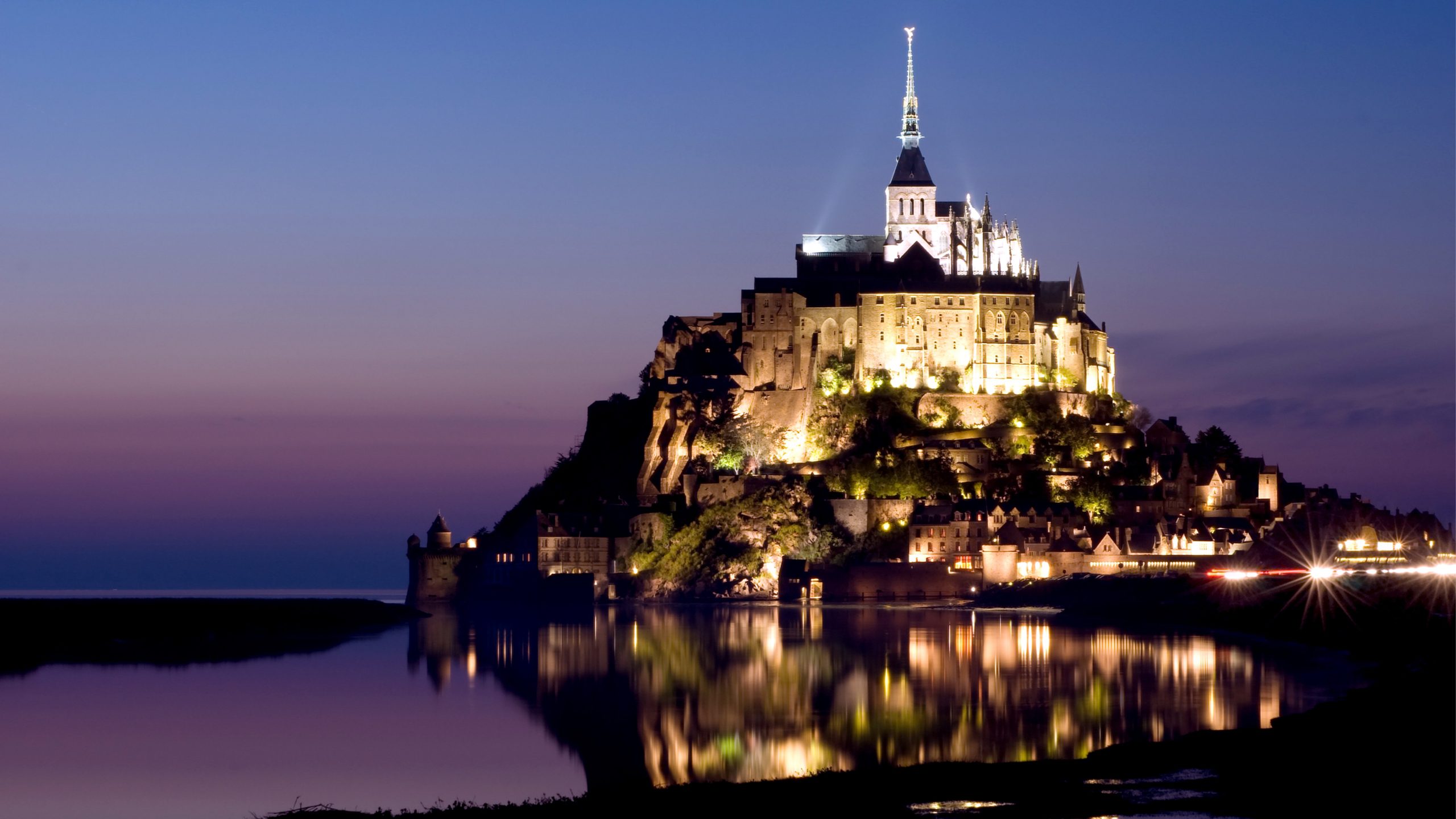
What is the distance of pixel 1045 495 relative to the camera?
105000 mm

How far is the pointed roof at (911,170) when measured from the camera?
424 ft

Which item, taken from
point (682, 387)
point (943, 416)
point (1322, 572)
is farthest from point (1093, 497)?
point (682, 387)

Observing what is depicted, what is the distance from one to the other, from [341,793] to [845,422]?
8081 centimetres

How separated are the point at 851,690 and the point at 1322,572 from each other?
45479mm

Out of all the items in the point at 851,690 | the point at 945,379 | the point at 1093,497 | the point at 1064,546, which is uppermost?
the point at 945,379

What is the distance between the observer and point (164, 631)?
228 ft

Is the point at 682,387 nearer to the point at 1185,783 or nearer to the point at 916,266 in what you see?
the point at 916,266

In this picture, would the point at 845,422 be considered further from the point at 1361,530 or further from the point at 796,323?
the point at 1361,530

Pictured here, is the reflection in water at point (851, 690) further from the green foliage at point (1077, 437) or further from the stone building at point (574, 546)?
the green foliage at point (1077, 437)

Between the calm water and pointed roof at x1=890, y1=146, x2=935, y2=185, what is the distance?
6380 centimetres

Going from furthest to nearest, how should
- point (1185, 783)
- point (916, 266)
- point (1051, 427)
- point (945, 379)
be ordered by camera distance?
point (916, 266)
point (945, 379)
point (1051, 427)
point (1185, 783)

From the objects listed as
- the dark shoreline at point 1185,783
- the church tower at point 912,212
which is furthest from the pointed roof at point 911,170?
the dark shoreline at point 1185,783

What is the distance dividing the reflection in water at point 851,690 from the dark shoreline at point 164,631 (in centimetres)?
528

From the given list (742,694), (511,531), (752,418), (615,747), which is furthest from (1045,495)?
(615,747)
